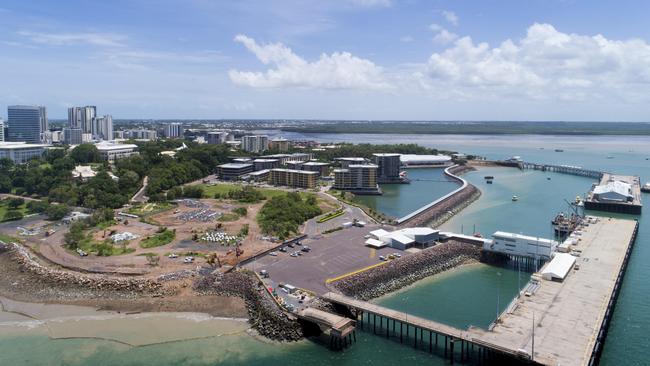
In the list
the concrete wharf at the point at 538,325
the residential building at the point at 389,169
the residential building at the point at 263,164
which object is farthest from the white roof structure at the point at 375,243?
the residential building at the point at 263,164

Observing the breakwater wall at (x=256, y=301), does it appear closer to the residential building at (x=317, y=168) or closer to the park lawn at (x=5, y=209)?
the park lawn at (x=5, y=209)

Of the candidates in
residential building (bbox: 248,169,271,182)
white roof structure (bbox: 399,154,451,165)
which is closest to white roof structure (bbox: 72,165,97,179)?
residential building (bbox: 248,169,271,182)

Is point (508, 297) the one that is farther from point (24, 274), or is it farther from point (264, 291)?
point (24, 274)

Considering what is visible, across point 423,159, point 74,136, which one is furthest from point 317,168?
point 74,136

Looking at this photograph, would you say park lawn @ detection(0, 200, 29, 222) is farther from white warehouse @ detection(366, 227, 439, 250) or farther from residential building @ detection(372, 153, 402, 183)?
residential building @ detection(372, 153, 402, 183)

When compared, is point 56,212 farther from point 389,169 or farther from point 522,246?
point 389,169
